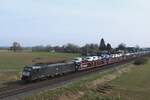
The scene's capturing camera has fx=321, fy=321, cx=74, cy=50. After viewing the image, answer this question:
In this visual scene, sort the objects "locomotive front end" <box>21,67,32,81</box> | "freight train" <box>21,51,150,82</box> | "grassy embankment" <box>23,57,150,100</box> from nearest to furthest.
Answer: "grassy embankment" <box>23,57,150,100</box>
"locomotive front end" <box>21,67,32,81</box>
"freight train" <box>21,51,150,82</box>

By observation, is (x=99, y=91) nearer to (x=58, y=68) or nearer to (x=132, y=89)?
(x=132, y=89)

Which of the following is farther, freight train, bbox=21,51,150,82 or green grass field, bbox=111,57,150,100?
freight train, bbox=21,51,150,82

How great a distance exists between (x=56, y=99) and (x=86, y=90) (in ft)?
29.8

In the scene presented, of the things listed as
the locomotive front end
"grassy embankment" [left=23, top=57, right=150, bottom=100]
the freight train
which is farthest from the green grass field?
the locomotive front end

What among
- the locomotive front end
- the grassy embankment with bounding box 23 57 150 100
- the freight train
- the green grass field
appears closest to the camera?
the grassy embankment with bounding box 23 57 150 100

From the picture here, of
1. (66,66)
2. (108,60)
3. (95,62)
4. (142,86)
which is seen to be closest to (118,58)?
(108,60)

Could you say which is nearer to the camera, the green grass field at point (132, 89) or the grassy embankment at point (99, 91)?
the grassy embankment at point (99, 91)

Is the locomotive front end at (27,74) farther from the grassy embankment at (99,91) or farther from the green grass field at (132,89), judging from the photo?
the green grass field at (132,89)

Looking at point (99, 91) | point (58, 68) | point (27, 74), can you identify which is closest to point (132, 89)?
point (99, 91)

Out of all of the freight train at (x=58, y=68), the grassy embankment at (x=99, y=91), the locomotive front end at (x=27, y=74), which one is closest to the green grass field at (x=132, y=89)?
the grassy embankment at (x=99, y=91)

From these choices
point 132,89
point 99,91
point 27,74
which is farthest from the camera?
point 132,89

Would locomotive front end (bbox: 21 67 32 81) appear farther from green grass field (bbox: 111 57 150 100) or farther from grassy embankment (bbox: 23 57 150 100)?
green grass field (bbox: 111 57 150 100)

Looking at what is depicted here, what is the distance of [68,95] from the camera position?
3581 cm

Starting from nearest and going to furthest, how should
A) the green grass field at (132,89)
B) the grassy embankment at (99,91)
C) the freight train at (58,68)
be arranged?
the grassy embankment at (99,91)
the green grass field at (132,89)
the freight train at (58,68)
